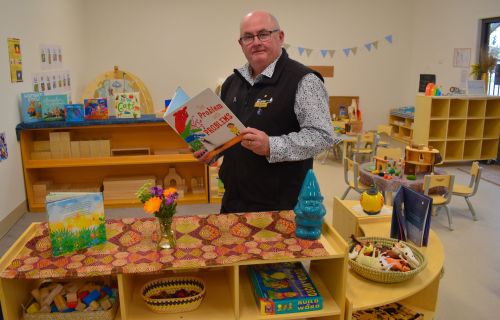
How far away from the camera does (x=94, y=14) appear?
7.69 m

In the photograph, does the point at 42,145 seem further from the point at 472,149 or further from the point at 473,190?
the point at 472,149

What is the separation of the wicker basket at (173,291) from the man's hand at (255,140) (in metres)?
0.63

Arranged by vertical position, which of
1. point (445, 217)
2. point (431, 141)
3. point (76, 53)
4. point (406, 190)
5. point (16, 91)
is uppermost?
point (76, 53)

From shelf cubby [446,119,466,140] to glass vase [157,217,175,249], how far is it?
6.36m

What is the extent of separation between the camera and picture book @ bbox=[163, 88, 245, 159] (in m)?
1.74

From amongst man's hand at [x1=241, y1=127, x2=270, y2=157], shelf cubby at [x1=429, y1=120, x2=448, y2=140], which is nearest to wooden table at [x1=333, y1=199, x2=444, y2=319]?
man's hand at [x1=241, y1=127, x2=270, y2=157]

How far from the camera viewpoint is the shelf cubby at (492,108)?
707cm

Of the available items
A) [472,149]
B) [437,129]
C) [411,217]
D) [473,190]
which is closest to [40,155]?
[411,217]

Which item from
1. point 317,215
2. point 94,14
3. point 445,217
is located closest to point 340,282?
point 317,215

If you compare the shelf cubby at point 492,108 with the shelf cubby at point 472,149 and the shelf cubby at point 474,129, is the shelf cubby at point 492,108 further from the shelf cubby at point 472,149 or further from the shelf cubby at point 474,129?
the shelf cubby at point 472,149

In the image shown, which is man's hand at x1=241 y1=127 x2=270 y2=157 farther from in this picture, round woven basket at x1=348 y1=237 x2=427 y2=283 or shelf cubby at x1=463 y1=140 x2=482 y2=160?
shelf cubby at x1=463 y1=140 x2=482 y2=160

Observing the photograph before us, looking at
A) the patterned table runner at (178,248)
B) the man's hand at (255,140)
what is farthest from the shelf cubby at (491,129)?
A: the man's hand at (255,140)

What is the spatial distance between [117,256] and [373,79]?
8.27 m

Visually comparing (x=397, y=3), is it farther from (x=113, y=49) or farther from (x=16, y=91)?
(x=16, y=91)
